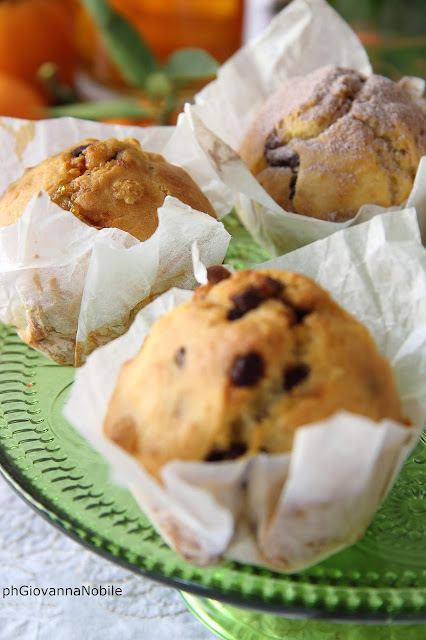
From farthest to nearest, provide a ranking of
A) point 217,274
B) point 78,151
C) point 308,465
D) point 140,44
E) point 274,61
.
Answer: point 140,44 < point 274,61 < point 78,151 < point 217,274 < point 308,465

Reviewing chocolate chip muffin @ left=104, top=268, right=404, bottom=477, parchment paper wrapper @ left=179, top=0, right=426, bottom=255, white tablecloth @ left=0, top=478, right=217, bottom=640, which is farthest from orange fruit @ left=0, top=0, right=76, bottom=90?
chocolate chip muffin @ left=104, top=268, right=404, bottom=477

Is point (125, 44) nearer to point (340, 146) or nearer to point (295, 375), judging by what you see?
point (340, 146)

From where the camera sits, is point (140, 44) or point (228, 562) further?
point (140, 44)

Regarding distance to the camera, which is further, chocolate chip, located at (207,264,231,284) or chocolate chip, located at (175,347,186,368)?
chocolate chip, located at (207,264,231,284)

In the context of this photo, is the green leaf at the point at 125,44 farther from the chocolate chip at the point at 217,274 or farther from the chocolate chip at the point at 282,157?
the chocolate chip at the point at 217,274

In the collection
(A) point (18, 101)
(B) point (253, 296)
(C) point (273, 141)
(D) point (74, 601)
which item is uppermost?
(B) point (253, 296)

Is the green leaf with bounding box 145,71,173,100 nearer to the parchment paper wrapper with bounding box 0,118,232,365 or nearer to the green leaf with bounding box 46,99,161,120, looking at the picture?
the green leaf with bounding box 46,99,161,120

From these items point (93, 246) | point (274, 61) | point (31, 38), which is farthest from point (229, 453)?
point (31, 38)
